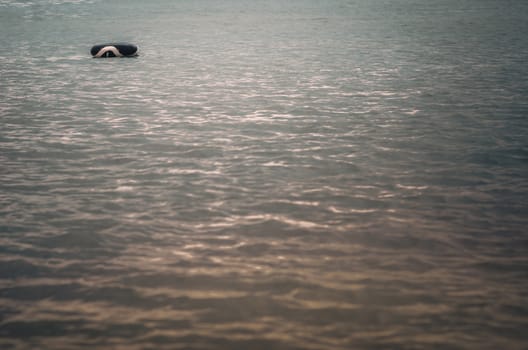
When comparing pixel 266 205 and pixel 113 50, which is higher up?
pixel 113 50

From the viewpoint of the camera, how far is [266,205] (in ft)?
21.3

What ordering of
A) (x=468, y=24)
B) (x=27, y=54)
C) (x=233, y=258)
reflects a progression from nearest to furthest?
(x=233, y=258) → (x=27, y=54) → (x=468, y=24)

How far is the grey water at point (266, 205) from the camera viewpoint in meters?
4.43

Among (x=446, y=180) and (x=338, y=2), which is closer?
(x=446, y=180)

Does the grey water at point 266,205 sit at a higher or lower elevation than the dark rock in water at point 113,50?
lower

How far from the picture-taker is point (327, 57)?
52.0 feet

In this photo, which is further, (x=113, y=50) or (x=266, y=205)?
(x=113, y=50)

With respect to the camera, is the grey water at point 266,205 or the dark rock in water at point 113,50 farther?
the dark rock in water at point 113,50

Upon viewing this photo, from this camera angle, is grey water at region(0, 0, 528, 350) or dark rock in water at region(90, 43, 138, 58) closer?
Result: grey water at region(0, 0, 528, 350)

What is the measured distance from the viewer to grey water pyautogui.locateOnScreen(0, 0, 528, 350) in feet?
14.5

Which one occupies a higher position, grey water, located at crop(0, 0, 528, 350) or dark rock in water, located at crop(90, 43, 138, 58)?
dark rock in water, located at crop(90, 43, 138, 58)

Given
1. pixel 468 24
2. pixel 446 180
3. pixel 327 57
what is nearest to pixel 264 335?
pixel 446 180

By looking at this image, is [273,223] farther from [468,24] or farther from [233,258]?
[468,24]

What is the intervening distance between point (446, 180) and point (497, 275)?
2197 mm
